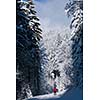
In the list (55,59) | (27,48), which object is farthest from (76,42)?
(27,48)

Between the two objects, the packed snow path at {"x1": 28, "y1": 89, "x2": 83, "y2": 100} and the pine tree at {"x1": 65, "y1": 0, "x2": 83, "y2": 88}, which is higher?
the pine tree at {"x1": 65, "y1": 0, "x2": 83, "y2": 88}

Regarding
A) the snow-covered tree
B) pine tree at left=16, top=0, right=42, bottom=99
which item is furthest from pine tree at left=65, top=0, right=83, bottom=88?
pine tree at left=16, top=0, right=42, bottom=99

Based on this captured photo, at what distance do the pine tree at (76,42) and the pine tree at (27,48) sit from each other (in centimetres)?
18

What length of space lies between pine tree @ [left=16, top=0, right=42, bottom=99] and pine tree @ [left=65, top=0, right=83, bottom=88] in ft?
0.60

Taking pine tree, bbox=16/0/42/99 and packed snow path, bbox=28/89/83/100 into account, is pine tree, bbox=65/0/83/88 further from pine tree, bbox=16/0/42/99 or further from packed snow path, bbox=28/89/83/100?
pine tree, bbox=16/0/42/99

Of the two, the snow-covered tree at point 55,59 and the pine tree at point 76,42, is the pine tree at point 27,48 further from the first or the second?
the pine tree at point 76,42

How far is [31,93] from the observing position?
6.81 feet

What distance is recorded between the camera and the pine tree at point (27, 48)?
204cm

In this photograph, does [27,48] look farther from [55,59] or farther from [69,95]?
[69,95]

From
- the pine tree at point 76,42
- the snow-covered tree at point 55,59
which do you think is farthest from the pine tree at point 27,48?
the pine tree at point 76,42

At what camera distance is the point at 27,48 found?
2080 millimetres

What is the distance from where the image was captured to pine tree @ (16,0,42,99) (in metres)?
2.04
